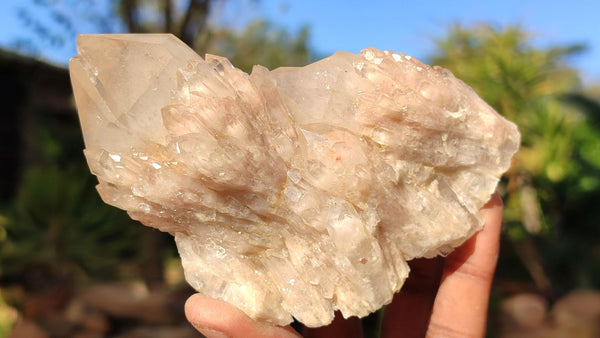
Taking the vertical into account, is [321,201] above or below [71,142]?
above

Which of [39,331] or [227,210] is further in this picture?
[39,331]

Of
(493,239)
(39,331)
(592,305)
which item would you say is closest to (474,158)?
(493,239)

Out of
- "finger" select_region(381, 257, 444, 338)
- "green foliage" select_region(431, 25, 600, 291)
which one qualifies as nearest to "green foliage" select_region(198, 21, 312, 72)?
"green foliage" select_region(431, 25, 600, 291)

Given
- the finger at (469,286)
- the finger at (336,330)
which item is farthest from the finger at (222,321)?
the finger at (469,286)

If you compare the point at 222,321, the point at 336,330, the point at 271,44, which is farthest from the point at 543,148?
the point at 271,44

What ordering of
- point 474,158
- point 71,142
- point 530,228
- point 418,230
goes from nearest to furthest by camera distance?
point 418,230, point 474,158, point 530,228, point 71,142

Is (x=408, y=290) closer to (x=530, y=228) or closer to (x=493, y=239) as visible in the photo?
(x=493, y=239)

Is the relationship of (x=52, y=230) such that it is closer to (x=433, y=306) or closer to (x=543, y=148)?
(x=433, y=306)
